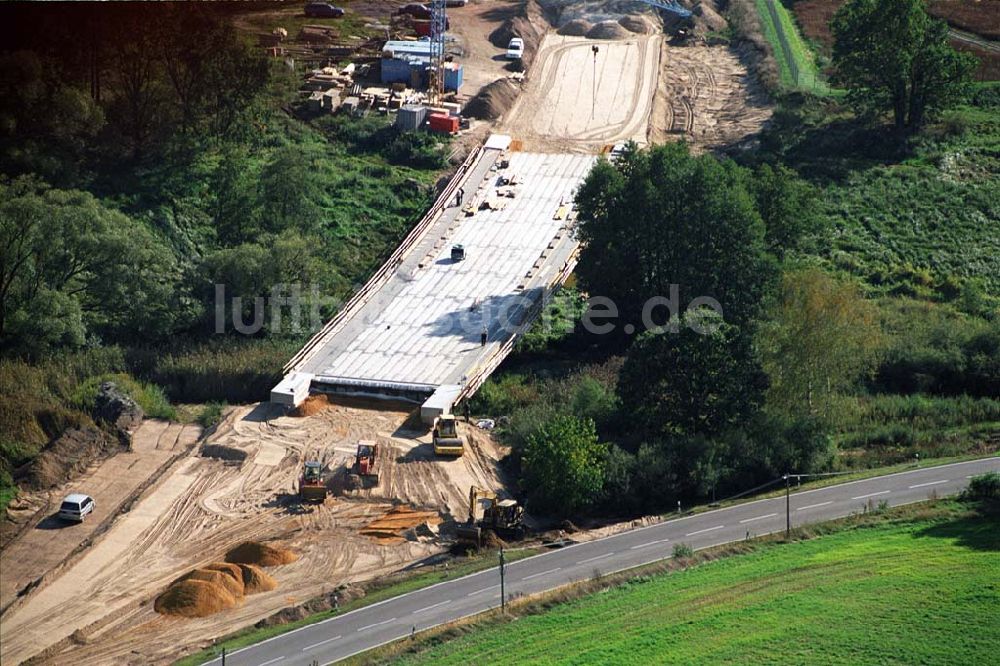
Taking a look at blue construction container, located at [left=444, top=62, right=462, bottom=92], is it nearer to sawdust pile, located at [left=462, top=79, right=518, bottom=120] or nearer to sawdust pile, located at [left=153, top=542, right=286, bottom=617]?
sawdust pile, located at [left=462, top=79, right=518, bottom=120]

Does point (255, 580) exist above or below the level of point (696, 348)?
below

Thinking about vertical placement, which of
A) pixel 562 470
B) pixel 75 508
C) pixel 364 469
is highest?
pixel 562 470

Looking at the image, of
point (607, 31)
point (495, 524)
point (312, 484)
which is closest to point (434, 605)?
point (495, 524)

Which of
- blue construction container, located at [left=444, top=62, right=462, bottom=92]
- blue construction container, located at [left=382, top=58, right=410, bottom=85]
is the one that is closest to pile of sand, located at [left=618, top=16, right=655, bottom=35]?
blue construction container, located at [left=444, top=62, right=462, bottom=92]

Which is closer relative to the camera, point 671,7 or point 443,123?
point 443,123

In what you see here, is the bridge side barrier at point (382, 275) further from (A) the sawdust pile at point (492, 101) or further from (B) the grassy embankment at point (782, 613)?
(B) the grassy embankment at point (782, 613)

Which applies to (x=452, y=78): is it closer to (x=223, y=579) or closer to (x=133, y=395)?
(x=133, y=395)

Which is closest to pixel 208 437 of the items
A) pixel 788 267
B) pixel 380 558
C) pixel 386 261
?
pixel 380 558
